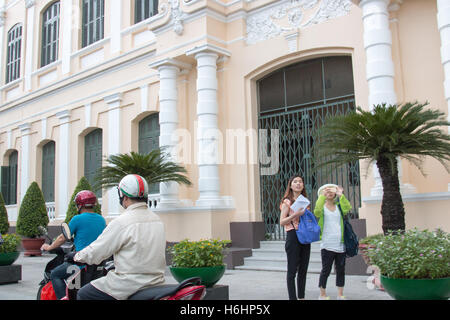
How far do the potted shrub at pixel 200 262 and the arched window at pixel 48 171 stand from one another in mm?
12909

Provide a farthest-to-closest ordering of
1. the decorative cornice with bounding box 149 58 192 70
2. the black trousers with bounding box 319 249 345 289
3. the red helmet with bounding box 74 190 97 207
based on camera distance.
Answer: the decorative cornice with bounding box 149 58 192 70
the black trousers with bounding box 319 249 345 289
the red helmet with bounding box 74 190 97 207

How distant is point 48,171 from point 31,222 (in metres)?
3.64

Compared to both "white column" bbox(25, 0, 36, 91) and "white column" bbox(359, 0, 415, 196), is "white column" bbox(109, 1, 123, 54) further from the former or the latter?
"white column" bbox(359, 0, 415, 196)

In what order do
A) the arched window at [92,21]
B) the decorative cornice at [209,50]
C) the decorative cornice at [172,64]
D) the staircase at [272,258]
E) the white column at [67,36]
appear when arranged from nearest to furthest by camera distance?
the staircase at [272,258] < the decorative cornice at [209,50] < the decorative cornice at [172,64] < the arched window at [92,21] < the white column at [67,36]

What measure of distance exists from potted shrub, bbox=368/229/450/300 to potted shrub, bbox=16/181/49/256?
12.2 meters

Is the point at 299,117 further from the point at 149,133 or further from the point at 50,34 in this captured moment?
the point at 50,34

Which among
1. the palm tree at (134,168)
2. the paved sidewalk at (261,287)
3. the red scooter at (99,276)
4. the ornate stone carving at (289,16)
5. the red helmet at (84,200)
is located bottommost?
the paved sidewalk at (261,287)

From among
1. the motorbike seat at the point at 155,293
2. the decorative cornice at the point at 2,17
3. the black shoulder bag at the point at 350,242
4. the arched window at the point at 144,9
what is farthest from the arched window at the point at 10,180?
the motorbike seat at the point at 155,293

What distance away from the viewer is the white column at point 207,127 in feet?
34.9

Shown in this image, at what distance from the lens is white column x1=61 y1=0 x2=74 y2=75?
54.2ft

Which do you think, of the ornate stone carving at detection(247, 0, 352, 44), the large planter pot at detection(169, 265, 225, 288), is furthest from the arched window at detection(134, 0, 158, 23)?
the large planter pot at detection(169, 265, 225, 288)

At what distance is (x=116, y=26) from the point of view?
1466 centimetres

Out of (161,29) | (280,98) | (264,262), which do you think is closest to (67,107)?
(161,29)

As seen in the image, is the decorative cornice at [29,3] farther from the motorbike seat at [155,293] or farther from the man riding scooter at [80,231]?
the motorbike seat at [155,293]
